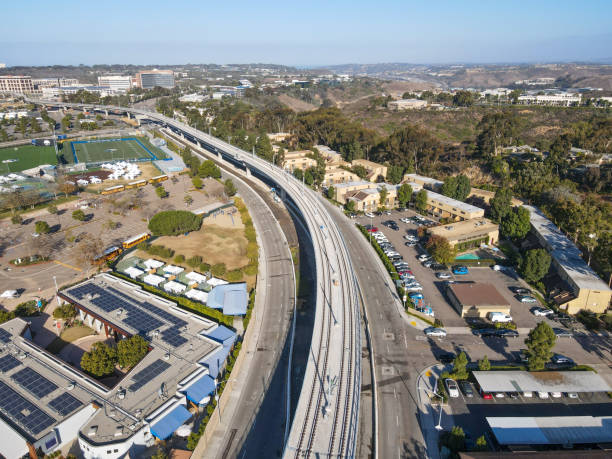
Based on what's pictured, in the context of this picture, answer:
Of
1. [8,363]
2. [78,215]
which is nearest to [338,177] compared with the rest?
[78,215]

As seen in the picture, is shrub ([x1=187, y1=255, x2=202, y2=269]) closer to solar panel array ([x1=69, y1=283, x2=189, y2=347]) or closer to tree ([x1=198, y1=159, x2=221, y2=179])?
solar panel array ([x1=69, y1=283, x2=189, y2=347])

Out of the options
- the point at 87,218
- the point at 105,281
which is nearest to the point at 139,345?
the point at 105,281

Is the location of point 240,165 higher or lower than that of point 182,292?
higher

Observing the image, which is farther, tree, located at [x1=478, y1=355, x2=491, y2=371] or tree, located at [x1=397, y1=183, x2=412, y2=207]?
tree, located at [x1=397, y1=183, x2=412, y2=207]

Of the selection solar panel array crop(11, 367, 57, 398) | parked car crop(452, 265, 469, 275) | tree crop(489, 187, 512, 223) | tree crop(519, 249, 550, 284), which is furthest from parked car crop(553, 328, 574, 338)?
solar panel array crop(11, 367, 57, 398)

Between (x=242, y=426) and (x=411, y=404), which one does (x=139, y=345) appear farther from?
(x=411, y=404)

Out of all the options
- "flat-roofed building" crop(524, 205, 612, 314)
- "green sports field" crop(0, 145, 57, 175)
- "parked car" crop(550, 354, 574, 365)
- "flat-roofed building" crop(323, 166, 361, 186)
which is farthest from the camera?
"green sports field" crop(0, 145, 57, 175)

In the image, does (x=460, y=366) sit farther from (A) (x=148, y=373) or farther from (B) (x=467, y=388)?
(A) (x=148, y=373)
